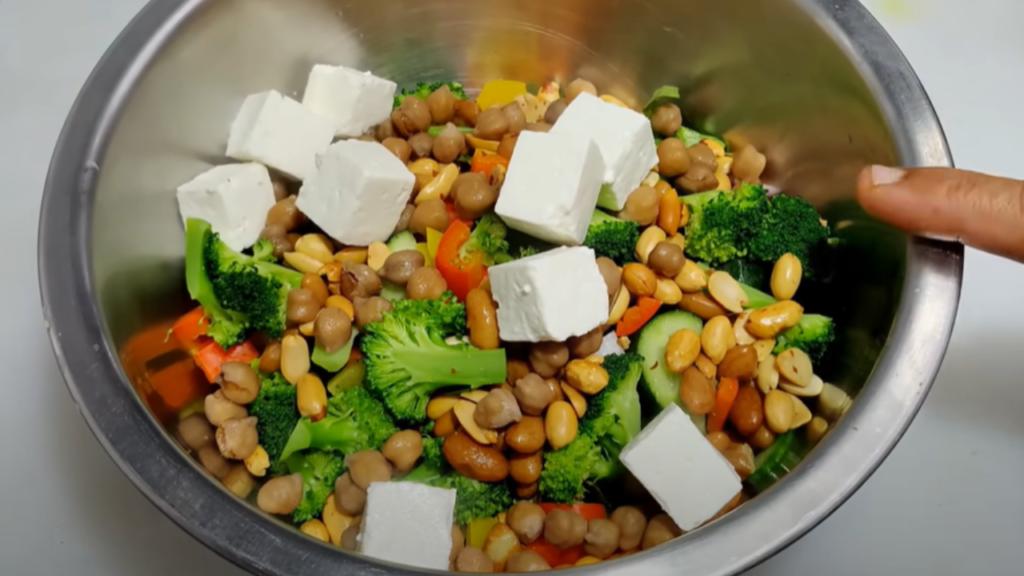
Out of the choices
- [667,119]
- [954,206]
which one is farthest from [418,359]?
[954,206]

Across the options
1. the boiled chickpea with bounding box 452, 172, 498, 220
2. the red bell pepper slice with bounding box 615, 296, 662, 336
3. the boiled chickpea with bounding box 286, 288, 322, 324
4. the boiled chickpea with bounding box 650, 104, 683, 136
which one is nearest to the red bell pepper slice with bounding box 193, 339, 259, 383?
the boiled chickpea with bounding box 286, 288, 322, 324

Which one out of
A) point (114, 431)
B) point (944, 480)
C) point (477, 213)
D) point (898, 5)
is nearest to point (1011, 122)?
point (898, 5)

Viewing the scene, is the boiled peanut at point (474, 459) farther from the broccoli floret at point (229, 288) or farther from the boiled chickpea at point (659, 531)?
the broccoli floret at point (229, 288)

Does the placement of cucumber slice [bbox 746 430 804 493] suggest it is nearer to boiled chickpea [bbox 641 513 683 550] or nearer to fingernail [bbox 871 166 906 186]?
boiled chickpea [bbox 641 513 683 550]

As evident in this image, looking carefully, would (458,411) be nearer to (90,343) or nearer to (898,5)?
(90,343)

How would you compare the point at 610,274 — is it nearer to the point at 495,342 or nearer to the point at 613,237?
the point at 613,237

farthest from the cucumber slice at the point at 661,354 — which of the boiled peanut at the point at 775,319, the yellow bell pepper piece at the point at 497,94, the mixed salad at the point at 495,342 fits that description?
the yellow bell pepper piece at the point at 497,94
